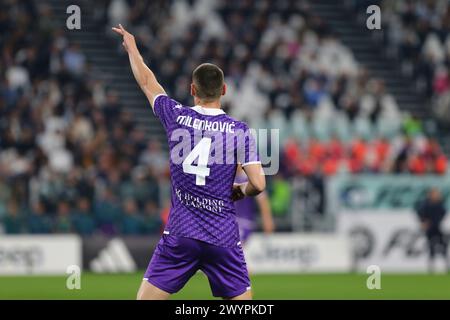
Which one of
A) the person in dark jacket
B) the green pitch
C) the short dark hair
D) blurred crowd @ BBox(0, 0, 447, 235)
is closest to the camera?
the short dark hair

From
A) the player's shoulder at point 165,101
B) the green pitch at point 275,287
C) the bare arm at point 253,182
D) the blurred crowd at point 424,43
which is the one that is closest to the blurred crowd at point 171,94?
the blurred crowd at point 424,43

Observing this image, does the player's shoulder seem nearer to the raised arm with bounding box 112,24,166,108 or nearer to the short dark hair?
the raised arm with bounding box 112,24,166,108

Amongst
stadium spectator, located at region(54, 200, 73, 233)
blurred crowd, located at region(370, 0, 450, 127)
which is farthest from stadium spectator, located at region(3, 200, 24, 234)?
blurred crowd, located at region(370, 0, 450, 127)

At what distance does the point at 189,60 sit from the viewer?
87.0ft

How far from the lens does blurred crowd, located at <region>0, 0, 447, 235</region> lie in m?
21.8

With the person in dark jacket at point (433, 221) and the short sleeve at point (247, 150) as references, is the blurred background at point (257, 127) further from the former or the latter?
the short sleeve at point (247, 150)

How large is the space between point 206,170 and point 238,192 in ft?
0.86

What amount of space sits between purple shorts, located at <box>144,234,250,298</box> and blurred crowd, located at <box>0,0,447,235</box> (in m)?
13.5

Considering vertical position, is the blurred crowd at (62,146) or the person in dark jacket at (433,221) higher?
the blurred crowd at (62,146)

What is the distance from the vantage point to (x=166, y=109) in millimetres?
8164

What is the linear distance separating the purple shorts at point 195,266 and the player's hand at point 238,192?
1.10 feet

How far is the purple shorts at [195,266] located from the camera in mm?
7961

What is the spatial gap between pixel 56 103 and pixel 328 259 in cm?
639
